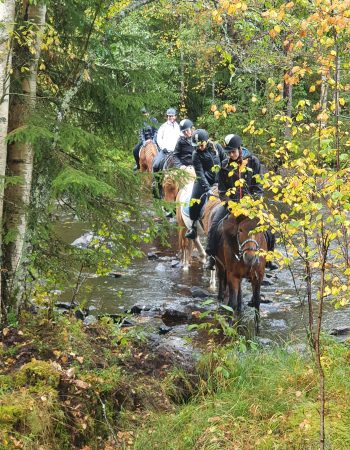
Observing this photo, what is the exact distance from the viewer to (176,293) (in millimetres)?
11859

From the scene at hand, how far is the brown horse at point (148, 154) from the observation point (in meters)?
20.3

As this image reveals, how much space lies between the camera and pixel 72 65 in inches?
280

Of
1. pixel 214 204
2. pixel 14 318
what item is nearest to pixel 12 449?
pixel 14 318

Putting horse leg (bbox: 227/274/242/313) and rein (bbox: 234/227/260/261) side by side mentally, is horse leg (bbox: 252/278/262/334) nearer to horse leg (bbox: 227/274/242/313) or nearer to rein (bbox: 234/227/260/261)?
horse leg (bbox: 227/274/242/313)

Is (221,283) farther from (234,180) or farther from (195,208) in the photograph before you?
(234,180)

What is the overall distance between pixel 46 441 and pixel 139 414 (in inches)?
46.5

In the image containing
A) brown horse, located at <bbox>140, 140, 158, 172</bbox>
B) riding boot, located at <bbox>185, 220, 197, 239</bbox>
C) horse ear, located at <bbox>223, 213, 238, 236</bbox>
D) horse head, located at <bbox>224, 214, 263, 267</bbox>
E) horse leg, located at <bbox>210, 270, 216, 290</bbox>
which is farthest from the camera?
brown horse, located at <bbox>140, 140, 158, 172</bbox>

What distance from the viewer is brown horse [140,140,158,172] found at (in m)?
20.3

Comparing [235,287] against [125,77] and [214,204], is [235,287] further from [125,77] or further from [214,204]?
[125,77]

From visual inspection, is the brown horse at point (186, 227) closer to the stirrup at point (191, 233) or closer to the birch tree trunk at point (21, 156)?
the stirrup at point (191, 233)

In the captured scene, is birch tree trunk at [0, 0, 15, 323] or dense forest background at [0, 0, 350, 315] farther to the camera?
dense forest background at [0, 0, 350, 315]

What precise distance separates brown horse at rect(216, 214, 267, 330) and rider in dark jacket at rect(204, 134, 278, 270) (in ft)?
0.93

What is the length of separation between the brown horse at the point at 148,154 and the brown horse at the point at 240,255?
10599 mm

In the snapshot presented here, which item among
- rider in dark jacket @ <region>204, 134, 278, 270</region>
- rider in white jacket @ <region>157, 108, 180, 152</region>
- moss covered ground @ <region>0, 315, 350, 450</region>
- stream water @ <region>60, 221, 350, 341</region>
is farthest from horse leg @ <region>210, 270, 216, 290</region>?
rider in white jacket @ <region>157, 108, 180, 152</region>
